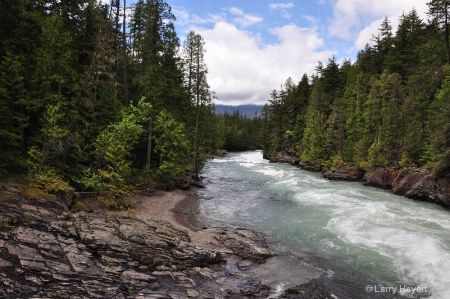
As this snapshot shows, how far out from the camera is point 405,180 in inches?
1105

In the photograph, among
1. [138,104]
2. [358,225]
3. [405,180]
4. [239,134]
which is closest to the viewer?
[358,225]

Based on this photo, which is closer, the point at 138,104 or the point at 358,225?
the point at 358,225

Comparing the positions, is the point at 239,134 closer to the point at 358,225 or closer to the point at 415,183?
the point at 415,183

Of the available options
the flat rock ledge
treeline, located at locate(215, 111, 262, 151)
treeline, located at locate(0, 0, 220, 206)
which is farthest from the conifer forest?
treeline, located at locate(215, 111, 262, 151)

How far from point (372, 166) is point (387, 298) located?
28.5 m

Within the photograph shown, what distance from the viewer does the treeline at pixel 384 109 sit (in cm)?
2956

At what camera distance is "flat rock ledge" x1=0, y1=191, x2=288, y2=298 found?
8367mm

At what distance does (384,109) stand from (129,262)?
4032 cm

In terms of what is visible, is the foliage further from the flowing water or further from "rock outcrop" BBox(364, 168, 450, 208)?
"rock outcrop" BBox(364, 168, 450, 208)

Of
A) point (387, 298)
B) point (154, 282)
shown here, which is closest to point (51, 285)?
point (154, 282)

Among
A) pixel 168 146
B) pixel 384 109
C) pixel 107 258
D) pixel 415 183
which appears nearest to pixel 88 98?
pixel 168 146

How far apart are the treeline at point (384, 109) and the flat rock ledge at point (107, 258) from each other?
22.2 metres

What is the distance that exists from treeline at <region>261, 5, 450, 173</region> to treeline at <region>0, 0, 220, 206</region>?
2261 centimetres

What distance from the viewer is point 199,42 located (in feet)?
88.5
